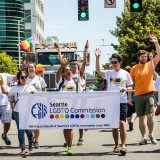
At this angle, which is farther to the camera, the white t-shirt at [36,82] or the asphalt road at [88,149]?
the white t-shirt at [36,82]

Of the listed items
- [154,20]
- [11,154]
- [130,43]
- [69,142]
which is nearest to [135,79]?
[69,142]

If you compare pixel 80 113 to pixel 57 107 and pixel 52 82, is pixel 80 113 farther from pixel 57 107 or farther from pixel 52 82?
pixel 52 82

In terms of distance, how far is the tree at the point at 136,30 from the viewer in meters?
51.9

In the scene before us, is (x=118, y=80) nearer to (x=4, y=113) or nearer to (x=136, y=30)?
(x=4, y=113)

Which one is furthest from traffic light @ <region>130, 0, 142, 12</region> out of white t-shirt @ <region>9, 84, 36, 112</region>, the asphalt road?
white t-shirt @ <region>9, 84, 36, 112</region>

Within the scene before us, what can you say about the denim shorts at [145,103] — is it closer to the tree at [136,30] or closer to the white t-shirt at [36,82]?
the white t-shirt at [36,82]

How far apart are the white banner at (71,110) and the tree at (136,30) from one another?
Answer: 4003 centimetres

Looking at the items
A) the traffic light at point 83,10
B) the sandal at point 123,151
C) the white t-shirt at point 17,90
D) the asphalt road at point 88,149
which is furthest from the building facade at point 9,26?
the sandal at point 123,151

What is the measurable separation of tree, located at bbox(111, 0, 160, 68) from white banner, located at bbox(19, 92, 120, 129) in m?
40.0

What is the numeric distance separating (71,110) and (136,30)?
4240 cm

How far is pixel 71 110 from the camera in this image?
37.8 feet

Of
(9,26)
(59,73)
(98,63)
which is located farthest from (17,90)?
(9,26)

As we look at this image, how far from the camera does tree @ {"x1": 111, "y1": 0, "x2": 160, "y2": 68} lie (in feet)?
170

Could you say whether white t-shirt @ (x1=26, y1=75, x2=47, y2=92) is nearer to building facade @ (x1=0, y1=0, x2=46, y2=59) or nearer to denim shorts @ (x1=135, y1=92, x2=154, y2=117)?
denim shorts @ (x1=135, y1=92, x2=154, y2=117)
